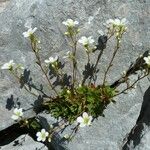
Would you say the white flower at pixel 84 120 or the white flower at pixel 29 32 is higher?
the white flower at pixel 29 32

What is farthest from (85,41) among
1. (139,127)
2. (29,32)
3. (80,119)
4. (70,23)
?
(139,127)

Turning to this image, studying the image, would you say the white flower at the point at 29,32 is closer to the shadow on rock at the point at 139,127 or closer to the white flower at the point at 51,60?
the white flower at the point at 51,60

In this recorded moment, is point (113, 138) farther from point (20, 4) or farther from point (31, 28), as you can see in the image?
point (20, 4)

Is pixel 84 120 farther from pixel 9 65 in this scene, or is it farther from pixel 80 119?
pixel 9 65

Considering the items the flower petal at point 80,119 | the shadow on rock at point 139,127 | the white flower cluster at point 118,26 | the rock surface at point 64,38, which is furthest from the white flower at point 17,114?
the white flower cluster at point 118,26

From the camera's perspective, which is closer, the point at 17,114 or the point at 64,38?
the point at 17,114

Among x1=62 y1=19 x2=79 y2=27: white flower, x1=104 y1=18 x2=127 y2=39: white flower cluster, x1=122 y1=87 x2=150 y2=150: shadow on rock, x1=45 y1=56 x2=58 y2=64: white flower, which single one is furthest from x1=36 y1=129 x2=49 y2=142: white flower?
x1=104 y1=18 x2=127 y2=39: white flower cluster

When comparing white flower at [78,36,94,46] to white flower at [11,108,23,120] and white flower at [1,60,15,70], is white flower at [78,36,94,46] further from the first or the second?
white flower at [11,108,23,120]

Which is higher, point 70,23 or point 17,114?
point 70,23
